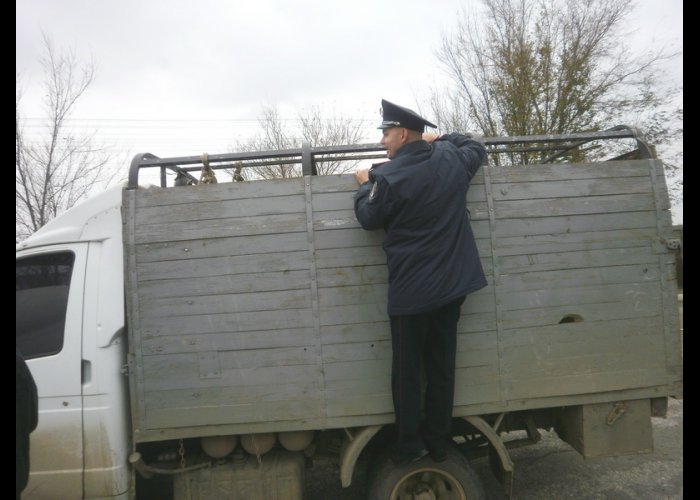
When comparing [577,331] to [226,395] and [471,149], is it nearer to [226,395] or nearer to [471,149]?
[471,149]

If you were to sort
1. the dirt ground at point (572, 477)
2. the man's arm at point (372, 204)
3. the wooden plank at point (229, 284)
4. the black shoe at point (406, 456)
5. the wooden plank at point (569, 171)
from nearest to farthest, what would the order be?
the man's arm at point (372, 204) → the black shoe at point (406, 456) → the wooden plank at point (229, 284) → the wooden plank at point (569, 171) → the dirt ground at point (572, 477)

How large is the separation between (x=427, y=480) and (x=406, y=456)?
1.14ft

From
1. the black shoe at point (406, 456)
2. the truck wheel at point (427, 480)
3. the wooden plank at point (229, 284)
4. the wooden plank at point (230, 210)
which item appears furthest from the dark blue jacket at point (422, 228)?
the truck wheel at point (427, 480)

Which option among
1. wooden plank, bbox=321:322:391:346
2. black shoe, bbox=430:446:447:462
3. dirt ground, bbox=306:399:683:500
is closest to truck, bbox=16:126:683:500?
wooden plank, bbox=321:322:391:346

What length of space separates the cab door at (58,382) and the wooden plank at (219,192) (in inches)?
22.2

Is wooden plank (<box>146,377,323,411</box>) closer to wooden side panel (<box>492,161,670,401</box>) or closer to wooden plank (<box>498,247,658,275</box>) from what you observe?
wooden side panel (<box>492,161,670,401</box>)

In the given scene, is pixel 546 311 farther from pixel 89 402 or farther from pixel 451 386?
pixel 89 402

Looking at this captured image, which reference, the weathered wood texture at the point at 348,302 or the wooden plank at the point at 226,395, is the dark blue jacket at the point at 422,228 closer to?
the weathered wood texture at the point at 348,302

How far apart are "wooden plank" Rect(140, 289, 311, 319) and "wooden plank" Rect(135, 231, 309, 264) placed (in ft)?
0.89

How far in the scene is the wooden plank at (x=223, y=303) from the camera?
116 inches

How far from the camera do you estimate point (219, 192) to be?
3.02 metres

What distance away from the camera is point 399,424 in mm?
2828

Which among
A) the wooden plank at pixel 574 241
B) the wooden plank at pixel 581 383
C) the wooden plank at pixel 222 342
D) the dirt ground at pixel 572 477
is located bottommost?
the dirt ground at pixel 572 477

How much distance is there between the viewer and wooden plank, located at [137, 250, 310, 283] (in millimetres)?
2967
